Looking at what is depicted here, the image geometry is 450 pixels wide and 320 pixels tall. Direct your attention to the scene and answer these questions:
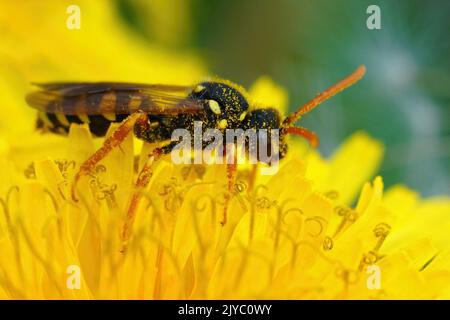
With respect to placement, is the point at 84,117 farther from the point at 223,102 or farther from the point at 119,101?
the point at 223,102

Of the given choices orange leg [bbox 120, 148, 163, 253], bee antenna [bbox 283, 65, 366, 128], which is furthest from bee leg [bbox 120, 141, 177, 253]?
bee antenna [bbox 283, 65, 366, 128]

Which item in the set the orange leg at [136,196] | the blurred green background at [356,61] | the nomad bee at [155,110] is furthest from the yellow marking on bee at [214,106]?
the blurred green background at [356,61]

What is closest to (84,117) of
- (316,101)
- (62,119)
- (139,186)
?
(62,119)

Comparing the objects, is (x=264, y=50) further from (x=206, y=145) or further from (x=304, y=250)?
(x=304, y=250)

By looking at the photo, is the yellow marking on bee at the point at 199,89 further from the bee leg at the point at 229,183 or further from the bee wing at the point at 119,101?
the bee leg at the point at 229,183

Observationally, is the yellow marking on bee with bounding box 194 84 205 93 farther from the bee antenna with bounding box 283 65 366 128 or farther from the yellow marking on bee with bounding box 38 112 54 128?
the yellow marking on bee with bounding box 38 112 54 128
